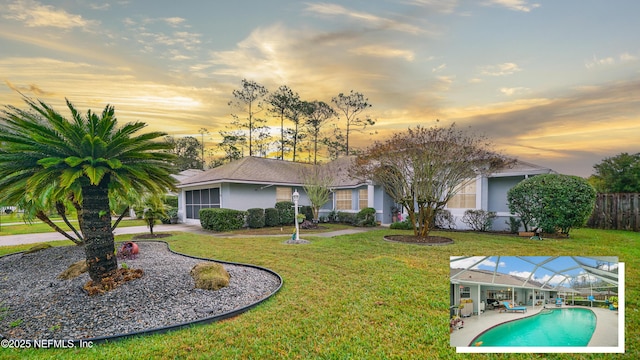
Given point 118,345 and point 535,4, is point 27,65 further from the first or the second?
point 535,4

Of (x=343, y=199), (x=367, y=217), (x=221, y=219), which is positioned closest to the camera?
(x=221, y=219)

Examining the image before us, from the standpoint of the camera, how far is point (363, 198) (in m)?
17.5

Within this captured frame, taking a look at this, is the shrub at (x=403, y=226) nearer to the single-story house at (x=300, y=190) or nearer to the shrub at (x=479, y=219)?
the single-story house at (x=300, y=190)

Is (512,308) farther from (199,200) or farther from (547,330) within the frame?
(199,200)

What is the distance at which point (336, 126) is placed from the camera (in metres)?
31.1

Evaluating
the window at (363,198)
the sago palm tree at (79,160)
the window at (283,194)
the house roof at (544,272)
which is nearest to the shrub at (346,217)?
the window at (363,198)

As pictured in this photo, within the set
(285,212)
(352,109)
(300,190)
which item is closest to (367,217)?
(285,212)

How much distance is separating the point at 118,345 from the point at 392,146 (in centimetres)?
974

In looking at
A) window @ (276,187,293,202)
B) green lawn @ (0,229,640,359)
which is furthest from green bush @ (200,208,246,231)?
Result: green lawn @ (0,229,640,359)

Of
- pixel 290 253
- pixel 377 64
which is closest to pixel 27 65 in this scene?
pixel 290 253

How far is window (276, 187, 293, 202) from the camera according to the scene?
1880cm

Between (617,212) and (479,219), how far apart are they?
6.32 meters

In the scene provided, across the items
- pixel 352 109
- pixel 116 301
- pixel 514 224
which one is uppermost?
pixel 352 109

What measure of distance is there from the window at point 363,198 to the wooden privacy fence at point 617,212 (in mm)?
10947
